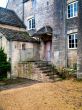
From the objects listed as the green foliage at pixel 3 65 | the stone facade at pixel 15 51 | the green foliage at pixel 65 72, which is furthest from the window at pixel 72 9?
the green foliage at pixel 3 65

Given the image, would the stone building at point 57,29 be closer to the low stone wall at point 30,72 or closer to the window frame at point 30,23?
the window frame at point 30,23

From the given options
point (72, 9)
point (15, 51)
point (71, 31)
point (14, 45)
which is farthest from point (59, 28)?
point (15, 51)

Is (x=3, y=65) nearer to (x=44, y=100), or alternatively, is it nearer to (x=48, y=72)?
(x=48, y=72)

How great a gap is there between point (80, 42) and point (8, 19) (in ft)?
40.3

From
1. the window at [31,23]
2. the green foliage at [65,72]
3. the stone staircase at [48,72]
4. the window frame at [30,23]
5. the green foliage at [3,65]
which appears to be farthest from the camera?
the window frame at [30,23]

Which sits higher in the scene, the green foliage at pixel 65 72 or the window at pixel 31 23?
the window at pixel 31 23

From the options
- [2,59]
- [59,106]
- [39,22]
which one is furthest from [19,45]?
[59,106]

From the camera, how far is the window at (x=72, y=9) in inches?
685

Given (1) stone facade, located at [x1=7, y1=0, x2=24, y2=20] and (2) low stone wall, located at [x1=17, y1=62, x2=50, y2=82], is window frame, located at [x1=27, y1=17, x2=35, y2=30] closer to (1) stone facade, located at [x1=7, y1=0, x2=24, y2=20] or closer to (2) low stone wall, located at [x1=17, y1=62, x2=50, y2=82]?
(1) stone facade, located at [x1=7, y1=0, x2=24, y2=20]

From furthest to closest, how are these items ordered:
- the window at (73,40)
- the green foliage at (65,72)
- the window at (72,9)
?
the window at (72,9)
the window at (73,40)
the green foliage at (65,72)

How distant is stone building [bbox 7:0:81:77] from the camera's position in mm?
17484

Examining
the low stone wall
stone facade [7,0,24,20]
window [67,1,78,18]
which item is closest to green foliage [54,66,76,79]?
the low stone wall

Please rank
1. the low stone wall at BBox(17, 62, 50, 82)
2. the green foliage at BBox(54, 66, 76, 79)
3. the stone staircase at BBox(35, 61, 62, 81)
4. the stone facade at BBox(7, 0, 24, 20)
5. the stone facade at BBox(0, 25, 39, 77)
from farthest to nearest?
the stone facade at BBox(7, 0, 24, 20) < the stone facade at BBox(0, 25, 39, 77) < the low stone wall at BBox(17, 62, 50, 82) < the stone staircase at BBox(35, 61, 62, 81) < the green foliage at BBox(54, 66, 76, 79)

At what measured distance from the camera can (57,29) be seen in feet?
60.8
